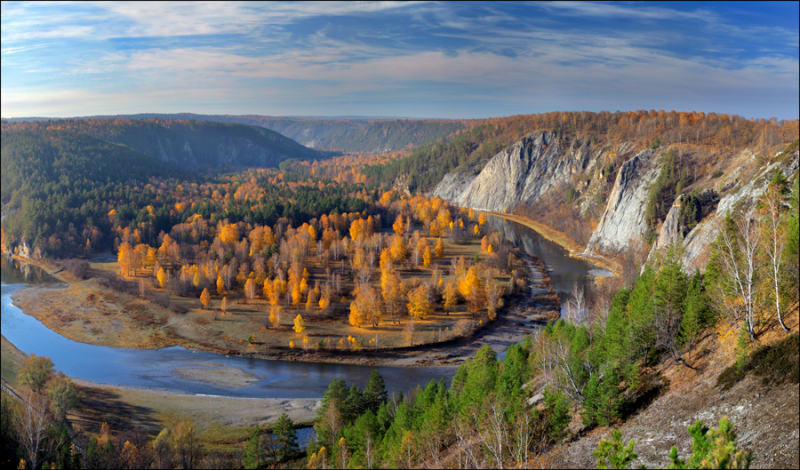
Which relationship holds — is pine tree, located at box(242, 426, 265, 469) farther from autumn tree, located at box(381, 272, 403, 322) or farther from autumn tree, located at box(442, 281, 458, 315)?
autumn tree, located at box(442, 281, 458, 315)

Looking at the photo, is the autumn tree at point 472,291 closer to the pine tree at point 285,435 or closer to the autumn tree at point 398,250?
the autumn tree at point 398,250

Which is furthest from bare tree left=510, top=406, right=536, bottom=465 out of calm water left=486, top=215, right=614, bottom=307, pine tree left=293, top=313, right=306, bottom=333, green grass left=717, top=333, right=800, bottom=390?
calm water left=486, top=215, right=614, bottom=307

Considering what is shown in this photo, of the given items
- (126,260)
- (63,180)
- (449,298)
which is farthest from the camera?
(63,180)

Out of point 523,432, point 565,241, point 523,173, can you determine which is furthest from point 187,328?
point 523,173

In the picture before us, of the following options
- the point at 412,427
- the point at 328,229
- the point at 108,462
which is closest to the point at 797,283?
the point at 412,427

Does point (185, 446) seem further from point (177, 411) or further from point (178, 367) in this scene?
point (178, 367)

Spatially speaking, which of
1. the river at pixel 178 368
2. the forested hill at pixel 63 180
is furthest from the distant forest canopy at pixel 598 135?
the forested hill at pixel 63 180
